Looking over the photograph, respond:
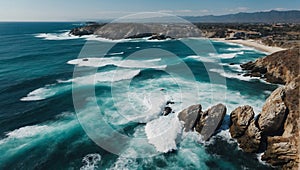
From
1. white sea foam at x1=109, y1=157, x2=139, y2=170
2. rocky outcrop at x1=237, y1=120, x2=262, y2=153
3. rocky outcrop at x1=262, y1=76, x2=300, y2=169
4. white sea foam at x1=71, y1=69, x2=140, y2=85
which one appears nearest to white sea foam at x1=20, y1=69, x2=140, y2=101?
white sea foam at x1=71, y1=69, x2=140, y2=85

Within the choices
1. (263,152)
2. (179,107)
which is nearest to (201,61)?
(179,107)

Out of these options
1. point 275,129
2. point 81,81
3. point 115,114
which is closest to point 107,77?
point 81,81

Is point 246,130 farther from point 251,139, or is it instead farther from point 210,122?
point 210,122

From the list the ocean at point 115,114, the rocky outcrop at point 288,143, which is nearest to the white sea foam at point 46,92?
the ocean at point 115,114

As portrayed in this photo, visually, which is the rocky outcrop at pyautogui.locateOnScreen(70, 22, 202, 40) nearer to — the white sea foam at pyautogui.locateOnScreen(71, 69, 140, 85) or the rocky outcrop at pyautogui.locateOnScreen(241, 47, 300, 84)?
the white sea foam at pyautogui.locateOnScreen(71, 69, 140, 85)

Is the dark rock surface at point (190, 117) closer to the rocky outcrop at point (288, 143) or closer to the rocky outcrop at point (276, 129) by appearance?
the rocky outcrop at point (276, 129)

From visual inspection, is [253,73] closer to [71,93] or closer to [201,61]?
[201,61]
